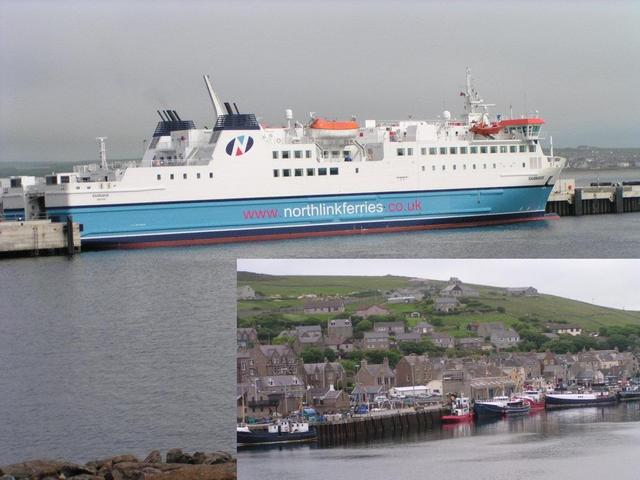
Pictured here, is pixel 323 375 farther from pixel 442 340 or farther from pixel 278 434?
pixel 442 340

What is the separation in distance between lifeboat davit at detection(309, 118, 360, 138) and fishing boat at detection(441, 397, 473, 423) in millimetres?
19685

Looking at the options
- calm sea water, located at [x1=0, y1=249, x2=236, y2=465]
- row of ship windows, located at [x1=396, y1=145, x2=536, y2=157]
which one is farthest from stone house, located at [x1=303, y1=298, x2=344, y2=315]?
row of ship windows, located at [x1=396, y1=145, x2=536, y2=157]

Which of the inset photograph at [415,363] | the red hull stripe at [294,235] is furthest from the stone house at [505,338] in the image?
the red hull stripe at [294,235]

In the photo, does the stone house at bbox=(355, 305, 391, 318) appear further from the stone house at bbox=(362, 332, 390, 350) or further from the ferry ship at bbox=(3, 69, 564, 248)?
the ferry ship at bbox=(3, 69, 564, 248)

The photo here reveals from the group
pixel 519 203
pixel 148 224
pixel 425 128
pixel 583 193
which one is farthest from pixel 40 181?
pixel 583 193

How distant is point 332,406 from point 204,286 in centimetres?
1155

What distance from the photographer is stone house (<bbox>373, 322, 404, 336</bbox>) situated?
707cm

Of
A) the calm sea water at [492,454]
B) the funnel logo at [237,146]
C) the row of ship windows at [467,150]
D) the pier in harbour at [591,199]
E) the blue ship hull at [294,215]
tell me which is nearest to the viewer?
the calm sea water at [492,454]

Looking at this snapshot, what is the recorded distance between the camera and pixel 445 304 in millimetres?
7121

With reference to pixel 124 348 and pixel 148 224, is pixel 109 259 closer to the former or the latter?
pixel 148 224

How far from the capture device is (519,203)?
1086 inches

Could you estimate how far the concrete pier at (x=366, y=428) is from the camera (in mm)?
7020

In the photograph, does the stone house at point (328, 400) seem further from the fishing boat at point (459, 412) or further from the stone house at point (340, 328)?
the fishing boat at point (459, 412)

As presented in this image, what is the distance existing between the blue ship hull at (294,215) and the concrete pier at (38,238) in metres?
0.42
